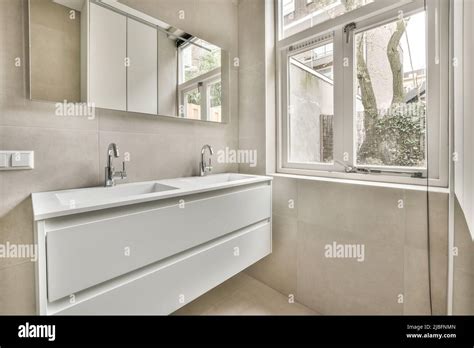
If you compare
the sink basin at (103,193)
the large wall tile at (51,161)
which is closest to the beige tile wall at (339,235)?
the sink basin at (103,193)

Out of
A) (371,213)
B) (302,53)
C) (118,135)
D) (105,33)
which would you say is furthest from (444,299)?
(105,33)

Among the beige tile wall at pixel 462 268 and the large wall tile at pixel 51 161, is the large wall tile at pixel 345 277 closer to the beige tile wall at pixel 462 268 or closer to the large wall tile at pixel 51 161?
the beige tile wall at pixel 462 268

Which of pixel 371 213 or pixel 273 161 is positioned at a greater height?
pixel 273 161

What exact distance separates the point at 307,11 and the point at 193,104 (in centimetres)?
106

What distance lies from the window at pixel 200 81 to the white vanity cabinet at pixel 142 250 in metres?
0.68

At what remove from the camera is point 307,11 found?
1.69 metres

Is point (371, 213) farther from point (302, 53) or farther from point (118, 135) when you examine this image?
point (118, 135)

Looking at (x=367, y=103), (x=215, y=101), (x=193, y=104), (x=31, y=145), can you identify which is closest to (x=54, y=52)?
(x=31, y=145)

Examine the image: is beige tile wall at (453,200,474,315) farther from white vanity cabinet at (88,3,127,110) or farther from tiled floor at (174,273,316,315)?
white vanity cabinet at (88,3,127,110)

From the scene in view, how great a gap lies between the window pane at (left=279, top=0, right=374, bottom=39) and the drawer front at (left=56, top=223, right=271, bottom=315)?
4.93 feet

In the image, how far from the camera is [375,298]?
1.28m

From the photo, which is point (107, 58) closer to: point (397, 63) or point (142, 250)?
point (142, 250)

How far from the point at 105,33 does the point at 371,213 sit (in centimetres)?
175

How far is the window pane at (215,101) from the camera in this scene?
180 cm
